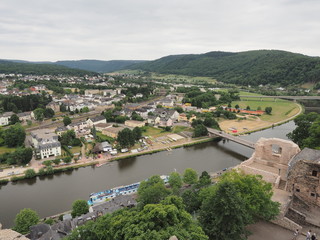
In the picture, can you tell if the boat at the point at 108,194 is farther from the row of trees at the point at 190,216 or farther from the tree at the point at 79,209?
the row of trees at the point at 190,216

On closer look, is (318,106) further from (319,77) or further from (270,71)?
(270,71)

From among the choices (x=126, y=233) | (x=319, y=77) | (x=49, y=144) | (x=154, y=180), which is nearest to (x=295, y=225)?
(x=154, y=180)

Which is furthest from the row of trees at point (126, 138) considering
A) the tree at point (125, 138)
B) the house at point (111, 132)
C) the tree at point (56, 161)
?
the tree at point (56, 161)

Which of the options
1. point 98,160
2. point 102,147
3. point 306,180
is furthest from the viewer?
point 102,147

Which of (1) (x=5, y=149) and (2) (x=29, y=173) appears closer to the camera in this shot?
(2) (x=29, y=173)

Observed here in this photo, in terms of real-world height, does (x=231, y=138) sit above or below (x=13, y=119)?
above

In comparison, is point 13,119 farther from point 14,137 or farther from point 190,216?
point 190,216

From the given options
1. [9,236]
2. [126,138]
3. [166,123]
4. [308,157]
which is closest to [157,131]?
[166,123]

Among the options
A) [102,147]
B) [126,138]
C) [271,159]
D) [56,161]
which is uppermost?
[271,159]
